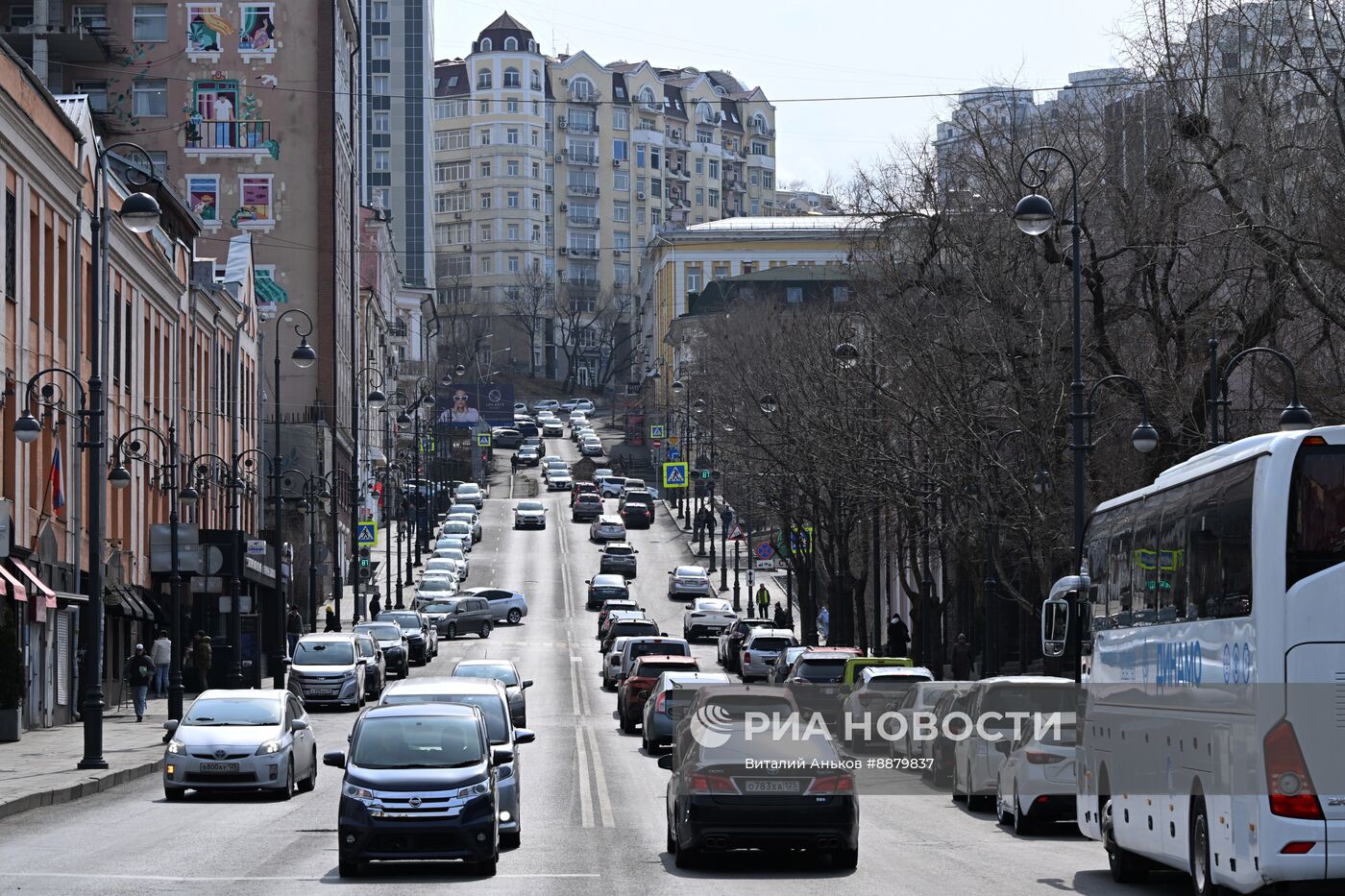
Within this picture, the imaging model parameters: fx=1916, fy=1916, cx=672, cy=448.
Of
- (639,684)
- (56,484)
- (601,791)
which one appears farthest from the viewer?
(56,484)

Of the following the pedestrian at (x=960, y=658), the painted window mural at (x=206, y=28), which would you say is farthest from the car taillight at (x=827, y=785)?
the painted window mural at (x=206, y=28)

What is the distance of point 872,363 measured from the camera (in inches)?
1735

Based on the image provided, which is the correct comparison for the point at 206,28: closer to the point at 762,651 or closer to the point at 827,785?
the point at 762,651

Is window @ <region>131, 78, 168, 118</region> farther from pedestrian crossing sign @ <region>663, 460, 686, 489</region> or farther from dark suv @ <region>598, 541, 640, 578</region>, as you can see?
pedestrian crossing sign @ <region>663, 460, 686, 489</region>

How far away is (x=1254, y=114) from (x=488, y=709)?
16.2m

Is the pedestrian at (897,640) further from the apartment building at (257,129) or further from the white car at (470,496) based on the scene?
the white car at (470,496)

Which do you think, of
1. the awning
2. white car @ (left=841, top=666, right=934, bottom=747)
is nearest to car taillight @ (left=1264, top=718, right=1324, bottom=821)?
white car @ (left=841, top=666, right=934, bottom=747)

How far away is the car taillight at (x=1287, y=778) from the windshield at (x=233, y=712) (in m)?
16.5

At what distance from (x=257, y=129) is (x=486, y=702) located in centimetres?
6869

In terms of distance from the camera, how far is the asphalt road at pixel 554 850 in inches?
642

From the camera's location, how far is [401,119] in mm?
167125

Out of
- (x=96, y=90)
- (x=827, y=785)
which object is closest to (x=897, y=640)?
(x=827, y=785)

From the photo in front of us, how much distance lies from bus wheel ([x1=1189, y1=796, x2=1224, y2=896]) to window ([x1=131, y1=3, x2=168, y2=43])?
7820 centimetres

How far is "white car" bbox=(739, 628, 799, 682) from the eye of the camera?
5031 cm
